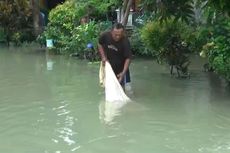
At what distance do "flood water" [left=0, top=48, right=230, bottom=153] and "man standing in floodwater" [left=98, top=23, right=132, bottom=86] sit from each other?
67cm

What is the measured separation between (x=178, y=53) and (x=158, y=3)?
9.76 feet

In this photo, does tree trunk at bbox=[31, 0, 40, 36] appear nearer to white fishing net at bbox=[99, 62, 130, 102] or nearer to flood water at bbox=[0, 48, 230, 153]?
flood water at bbox=[0, 48, 230, 153]

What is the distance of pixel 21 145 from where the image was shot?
7.57m

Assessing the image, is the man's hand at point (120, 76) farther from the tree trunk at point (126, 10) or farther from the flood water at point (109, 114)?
the tree trunk at point (126, 10)

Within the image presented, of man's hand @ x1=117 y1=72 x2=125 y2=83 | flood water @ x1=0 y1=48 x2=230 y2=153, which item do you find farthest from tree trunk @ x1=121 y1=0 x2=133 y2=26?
man's hand @ x1=117 y1=72 x2=125 y2=83

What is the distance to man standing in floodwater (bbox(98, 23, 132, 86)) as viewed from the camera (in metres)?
10.4

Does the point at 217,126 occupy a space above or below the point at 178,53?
below

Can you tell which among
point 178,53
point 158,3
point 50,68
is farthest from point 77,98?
point 50,68

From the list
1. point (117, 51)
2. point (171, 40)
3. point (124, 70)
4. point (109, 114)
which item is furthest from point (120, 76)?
point (171, 40)

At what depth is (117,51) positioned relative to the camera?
34.3ft

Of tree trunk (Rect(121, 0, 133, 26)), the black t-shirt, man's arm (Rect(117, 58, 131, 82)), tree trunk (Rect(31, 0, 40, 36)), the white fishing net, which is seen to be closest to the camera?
the white fishing net

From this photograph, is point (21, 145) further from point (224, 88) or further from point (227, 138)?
point (224, 88)

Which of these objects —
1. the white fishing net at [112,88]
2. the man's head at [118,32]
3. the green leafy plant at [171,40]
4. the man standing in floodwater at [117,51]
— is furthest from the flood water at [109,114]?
the man's head at [118,32]

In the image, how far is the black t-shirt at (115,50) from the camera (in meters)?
10.4
